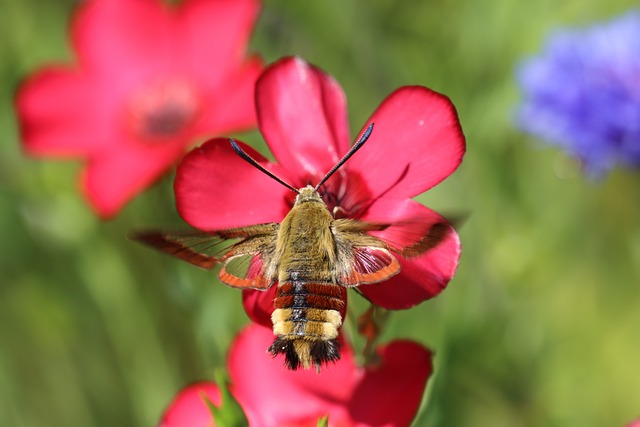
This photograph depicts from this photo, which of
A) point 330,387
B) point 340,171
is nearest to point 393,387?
point 330,387

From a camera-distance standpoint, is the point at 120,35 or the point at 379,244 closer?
the point at 379,244

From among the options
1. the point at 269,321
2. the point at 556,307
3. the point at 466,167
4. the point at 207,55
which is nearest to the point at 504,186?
the point at 466,167

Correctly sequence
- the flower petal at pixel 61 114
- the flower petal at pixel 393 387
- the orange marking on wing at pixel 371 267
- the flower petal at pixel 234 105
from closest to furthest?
the orange marking on wing at pixel 371 267
the flower petal at pixel 393 387
the flower petal at pixel 234 105
the flower petal at pixel 61 114

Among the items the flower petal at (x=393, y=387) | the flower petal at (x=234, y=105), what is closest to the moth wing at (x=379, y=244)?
the flower petal at (x=393, y=387)

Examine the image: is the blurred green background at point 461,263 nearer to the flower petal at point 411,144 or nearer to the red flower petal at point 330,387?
the red flower petal at point 330,387

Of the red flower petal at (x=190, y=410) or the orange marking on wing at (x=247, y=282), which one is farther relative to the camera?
the red flower petal at (x=190, y=410)

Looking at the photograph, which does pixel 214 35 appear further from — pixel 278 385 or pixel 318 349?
pixel 318 349

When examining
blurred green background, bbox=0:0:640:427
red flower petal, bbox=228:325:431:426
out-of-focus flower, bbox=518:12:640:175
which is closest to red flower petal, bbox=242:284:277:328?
red flower petal, bbox=228:325:431:426
